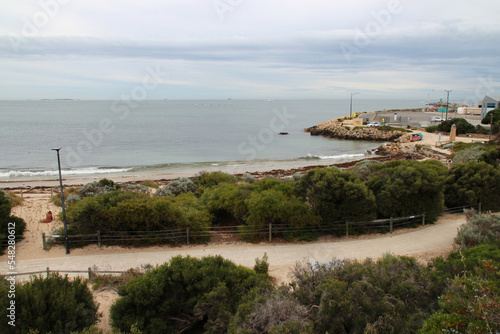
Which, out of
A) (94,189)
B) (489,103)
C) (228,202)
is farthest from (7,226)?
(489,103)

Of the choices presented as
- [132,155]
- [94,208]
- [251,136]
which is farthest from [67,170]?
[251,136]

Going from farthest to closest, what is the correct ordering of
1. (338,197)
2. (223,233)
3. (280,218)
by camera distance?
(223,233), (338,197), (280,218)

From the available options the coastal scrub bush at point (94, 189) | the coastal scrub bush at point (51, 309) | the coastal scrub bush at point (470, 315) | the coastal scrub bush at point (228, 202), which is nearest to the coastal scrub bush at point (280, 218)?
the coastal scrub bush at point (228, 202)

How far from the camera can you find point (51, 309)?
6.25 m

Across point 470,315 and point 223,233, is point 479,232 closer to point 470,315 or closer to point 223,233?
point 470,315

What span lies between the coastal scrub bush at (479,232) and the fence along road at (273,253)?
1.23 meters

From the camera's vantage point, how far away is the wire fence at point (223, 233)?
37.7 feet

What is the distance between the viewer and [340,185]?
11898mm

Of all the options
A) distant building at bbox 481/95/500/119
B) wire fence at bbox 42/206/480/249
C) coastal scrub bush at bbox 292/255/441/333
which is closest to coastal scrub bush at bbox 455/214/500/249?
wire fence at bbox 42/206/480/249

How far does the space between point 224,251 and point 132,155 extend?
34.4m

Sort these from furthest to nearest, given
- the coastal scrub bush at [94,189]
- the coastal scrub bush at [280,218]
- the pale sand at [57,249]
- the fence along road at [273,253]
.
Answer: the coastal scrub bush at [94,189], the coastal scrub bush at [280,218], the fence along road at [273,253], the pale sand at [57,249]

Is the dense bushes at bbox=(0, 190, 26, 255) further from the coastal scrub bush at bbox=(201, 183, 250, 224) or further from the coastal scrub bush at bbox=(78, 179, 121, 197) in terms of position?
the coastal scrub bush at bbox=(201, 183, 250, 224)

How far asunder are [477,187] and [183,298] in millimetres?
13019

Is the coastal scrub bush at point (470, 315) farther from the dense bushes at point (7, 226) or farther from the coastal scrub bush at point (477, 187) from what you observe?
the dense bushes at point (7, 226)
